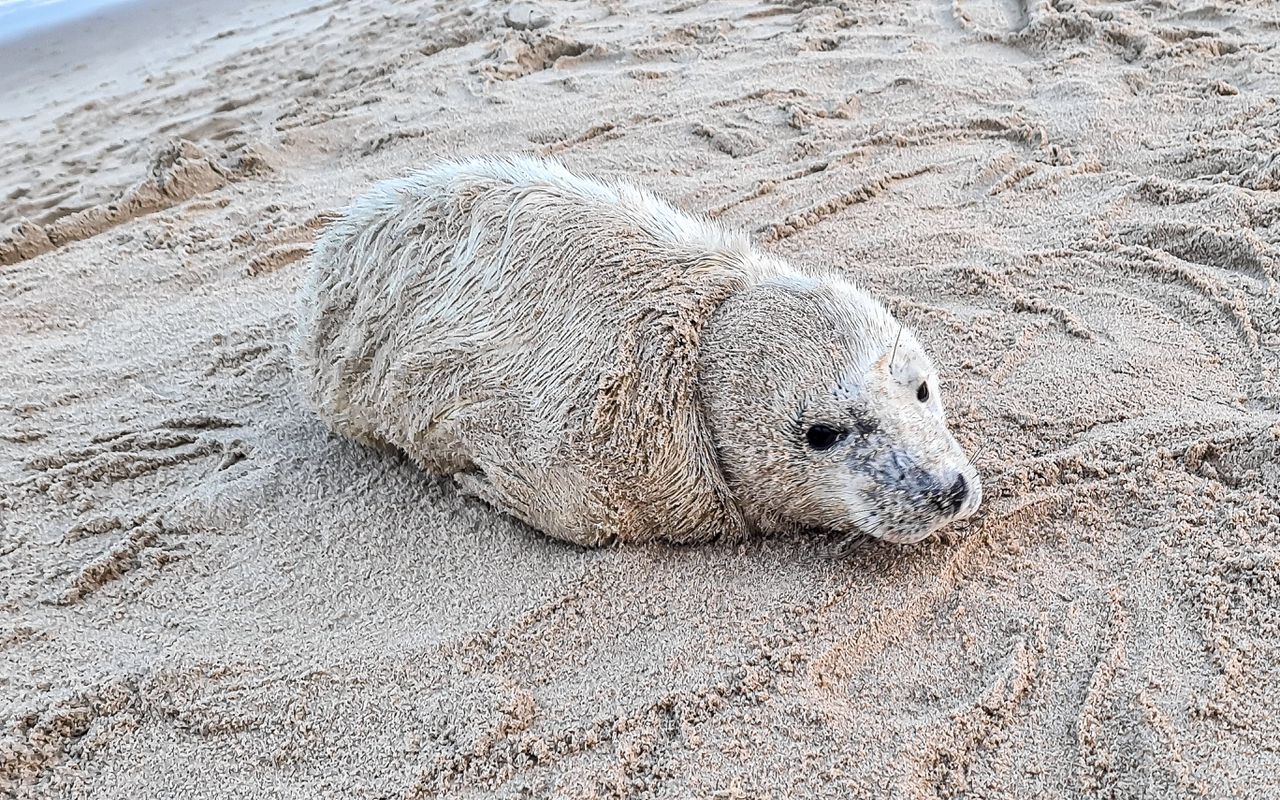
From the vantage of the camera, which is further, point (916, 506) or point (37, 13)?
point (37, 13)

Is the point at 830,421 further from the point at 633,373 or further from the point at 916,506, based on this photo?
the point at 633,373

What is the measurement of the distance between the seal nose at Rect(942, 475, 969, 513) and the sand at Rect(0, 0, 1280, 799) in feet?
0.52

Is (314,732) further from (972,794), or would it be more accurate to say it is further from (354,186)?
(354,186)

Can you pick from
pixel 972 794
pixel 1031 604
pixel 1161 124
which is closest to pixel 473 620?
pixel 972 794

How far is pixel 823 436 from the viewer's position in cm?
209

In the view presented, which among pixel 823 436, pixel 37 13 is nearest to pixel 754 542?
pixel 823 436

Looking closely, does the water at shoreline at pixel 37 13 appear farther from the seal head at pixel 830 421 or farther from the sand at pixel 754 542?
the seal head at pixel 830 421

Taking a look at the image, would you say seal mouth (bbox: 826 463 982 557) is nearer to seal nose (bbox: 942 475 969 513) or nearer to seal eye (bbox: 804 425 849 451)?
seal nose (bbox: 942 475 969 513)

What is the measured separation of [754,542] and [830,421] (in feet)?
1.29

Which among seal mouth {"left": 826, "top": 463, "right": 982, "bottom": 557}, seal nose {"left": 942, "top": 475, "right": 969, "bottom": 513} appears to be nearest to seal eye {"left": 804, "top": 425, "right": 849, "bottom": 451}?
seal mouth {"left": 826, "top": 463, "right": 982, "bottom": 557}

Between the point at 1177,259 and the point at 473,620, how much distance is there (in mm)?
2612

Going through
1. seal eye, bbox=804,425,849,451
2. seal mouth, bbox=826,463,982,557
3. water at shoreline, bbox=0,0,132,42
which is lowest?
seal mouth, bbox=826,463,982,557

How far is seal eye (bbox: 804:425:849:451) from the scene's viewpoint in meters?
2.08

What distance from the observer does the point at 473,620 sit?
2.13m
